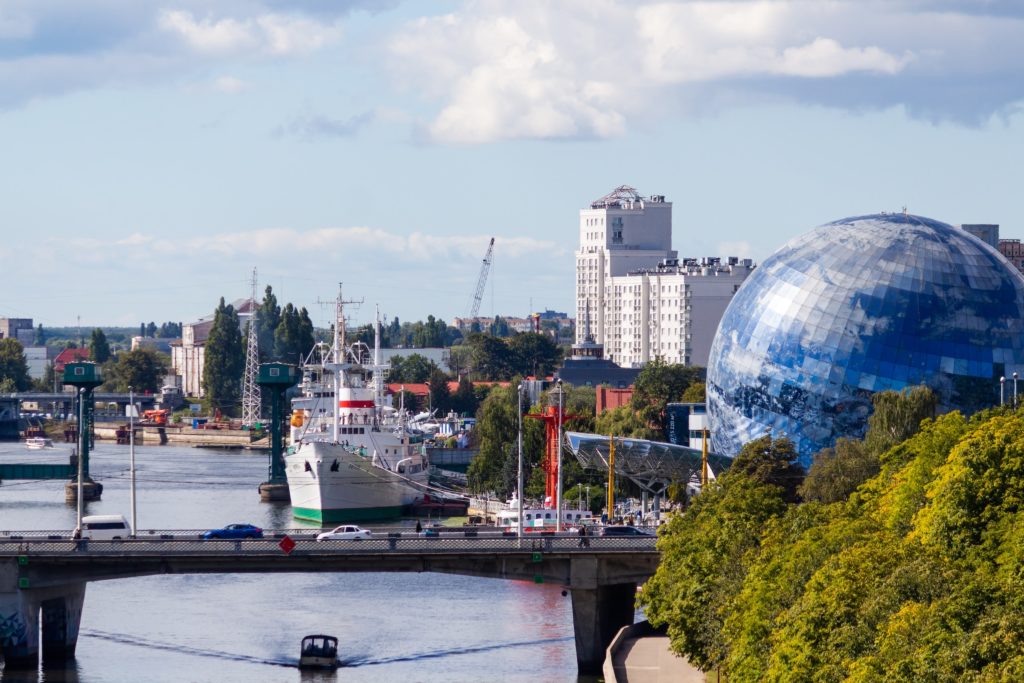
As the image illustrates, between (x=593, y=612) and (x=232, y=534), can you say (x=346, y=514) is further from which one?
(x=593, y=612)

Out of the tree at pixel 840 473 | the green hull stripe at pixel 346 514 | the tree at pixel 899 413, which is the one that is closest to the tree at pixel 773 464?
the tree at pixel 840 473

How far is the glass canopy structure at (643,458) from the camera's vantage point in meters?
103

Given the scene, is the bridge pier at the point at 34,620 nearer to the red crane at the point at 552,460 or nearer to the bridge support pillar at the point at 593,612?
the bridge support pillar at the point at 593,612

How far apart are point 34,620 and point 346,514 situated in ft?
201

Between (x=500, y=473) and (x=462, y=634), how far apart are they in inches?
2177

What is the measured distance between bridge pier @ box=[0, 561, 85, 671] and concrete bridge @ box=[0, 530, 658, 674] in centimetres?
3

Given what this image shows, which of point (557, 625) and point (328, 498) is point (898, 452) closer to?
point (557, 625)

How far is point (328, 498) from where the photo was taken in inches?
5167

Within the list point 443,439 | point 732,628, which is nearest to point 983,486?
point 732,628

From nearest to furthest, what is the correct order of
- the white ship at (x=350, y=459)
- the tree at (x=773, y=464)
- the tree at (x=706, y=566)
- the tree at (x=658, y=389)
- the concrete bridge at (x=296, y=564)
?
the tree at (x=706, y=566)
the concrete bridge at (x=296, y=564)
the tree at (x=773, y=464)
the white ship at (x=350, y=459)
the tree at (x=658, y=389)

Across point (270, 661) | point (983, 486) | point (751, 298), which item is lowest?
point (270, 661)

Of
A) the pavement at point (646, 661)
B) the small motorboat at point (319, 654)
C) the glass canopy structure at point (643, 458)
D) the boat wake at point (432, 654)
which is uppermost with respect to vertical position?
the glass canopy structure at point (643, 458)

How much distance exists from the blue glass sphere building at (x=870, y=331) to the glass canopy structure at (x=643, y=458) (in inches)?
181

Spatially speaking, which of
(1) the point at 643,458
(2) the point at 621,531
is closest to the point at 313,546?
(2) the point at 621,531
